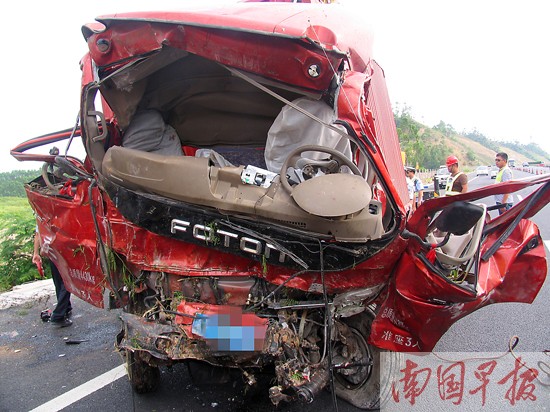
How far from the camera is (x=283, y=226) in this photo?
88.7 inches

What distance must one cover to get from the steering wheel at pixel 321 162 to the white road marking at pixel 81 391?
2.34 meters

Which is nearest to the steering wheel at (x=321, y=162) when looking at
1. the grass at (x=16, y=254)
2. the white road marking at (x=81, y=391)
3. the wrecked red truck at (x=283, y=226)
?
the wrecked red truck at (x=283, y=226)

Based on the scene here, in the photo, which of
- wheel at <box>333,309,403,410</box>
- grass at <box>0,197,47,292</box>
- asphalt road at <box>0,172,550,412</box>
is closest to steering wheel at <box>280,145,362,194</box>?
wheel at <box>333,309,403,410</box>

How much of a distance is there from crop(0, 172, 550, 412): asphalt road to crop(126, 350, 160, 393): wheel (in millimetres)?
88

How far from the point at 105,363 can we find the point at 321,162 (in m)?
2.79

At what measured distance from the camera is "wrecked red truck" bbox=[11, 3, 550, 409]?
84.7 inches

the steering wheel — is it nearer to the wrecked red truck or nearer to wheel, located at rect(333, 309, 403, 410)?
the wrecked red truck

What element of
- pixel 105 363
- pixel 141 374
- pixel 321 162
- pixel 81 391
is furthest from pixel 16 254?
pixel 321 162

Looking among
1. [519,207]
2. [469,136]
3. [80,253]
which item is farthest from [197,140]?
[469,136]

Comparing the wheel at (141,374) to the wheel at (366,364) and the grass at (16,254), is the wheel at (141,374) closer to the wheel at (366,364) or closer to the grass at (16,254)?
the wheel at (366,364)

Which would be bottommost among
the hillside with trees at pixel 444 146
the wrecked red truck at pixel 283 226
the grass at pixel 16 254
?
the hillside with trees at pixel 444 146

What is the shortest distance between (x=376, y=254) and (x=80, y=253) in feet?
7.06

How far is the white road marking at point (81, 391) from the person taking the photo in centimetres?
306

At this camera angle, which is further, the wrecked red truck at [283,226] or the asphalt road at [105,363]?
the asphalt road at [105,363]
